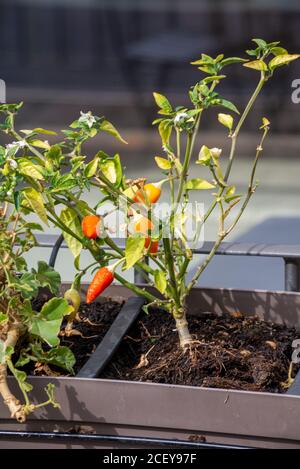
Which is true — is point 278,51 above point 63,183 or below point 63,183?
above

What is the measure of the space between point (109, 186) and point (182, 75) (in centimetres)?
441

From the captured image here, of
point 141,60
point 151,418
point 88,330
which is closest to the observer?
point 151,418

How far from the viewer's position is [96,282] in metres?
1.08

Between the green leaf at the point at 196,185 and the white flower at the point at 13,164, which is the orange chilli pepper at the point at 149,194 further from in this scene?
the white flower at the point at 13,164

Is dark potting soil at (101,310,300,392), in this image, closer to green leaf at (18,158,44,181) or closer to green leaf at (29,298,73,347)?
green leaf at (29,298,73,347)

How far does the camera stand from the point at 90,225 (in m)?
1.08

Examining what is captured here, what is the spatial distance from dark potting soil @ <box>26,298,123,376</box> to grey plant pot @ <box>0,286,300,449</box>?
0.40ft

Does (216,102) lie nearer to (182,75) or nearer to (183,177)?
(183,177)

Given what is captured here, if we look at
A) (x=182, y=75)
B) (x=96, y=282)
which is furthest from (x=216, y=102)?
(x=182, y=75)

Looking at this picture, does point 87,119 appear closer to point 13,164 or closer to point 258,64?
point 13,164

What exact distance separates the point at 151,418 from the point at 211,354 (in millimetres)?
185

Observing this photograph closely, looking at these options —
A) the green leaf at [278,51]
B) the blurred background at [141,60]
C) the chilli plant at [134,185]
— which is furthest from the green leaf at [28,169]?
the blurred background at [141,60]

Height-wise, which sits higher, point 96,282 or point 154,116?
point 154,116

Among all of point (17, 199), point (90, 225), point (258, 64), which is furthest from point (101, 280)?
point (258, 64)
